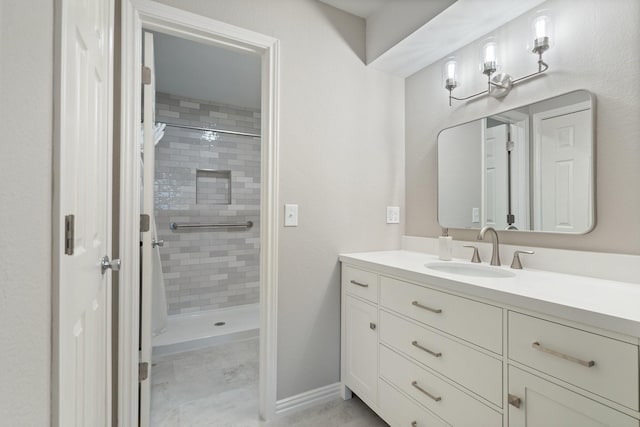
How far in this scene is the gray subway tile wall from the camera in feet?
10.3

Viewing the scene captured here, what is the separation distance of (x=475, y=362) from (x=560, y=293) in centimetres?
37

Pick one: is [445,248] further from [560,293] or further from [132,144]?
[132,144]

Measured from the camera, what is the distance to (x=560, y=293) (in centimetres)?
96

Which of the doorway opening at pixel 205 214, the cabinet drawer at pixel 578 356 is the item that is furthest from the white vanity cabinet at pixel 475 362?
the doorway opening at pixel 205 214

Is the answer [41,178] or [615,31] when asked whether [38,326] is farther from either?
[615,31]

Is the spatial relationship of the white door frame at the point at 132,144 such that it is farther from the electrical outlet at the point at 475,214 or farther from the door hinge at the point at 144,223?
the electrical outlet at the point at 475,214

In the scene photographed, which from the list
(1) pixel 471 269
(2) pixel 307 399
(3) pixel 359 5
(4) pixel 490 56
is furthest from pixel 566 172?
(2) pixel 307 399

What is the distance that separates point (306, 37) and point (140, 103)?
3.34ft

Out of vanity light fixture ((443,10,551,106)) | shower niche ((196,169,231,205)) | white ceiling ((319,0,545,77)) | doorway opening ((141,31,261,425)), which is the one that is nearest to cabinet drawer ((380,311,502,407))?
doorway opening ((141,31,261,425))

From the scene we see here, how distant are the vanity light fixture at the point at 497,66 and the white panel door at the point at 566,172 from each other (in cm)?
27

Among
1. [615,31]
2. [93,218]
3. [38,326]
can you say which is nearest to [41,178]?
[38,326]

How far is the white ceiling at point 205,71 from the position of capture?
89.0 inches

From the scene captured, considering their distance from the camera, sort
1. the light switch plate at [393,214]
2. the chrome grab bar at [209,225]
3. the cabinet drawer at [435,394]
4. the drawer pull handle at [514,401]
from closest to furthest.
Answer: the drawer pull handle at [514,401]
the cabinet drawer at [435,394]
the light switch plate at [393,214]
the chrome grab bar at [209,225]

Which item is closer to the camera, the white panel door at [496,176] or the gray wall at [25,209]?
the gray wall at [25,209]
